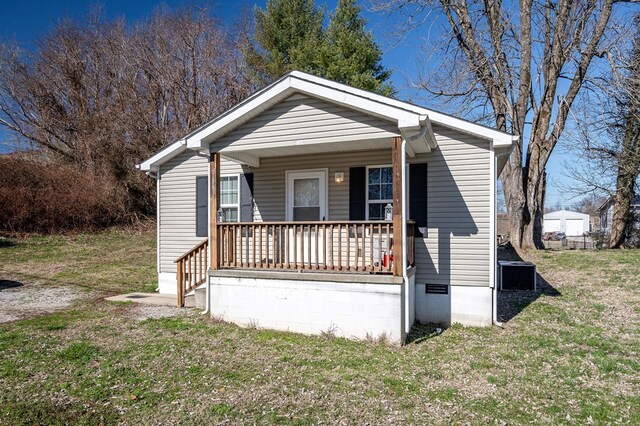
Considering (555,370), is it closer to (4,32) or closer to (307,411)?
(307,411)

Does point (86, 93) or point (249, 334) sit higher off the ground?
point (86, 93)

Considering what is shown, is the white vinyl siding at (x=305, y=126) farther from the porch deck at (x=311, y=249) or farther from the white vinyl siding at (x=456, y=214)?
the white vinyl siding at (x=456, y=214)

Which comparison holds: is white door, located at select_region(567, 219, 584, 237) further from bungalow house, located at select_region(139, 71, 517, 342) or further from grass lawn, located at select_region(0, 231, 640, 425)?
bungalow house, located at select_region(139, 71, 517, 342)

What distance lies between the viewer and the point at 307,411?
3799 mm

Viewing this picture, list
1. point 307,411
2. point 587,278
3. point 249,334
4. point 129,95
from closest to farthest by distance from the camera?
point 307,411 < point 249,334 < point 587,278 < point 129,95

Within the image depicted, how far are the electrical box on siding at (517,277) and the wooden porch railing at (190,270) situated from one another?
721 cm

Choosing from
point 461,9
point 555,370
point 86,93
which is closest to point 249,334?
point 555,370

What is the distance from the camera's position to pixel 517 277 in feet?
31.8

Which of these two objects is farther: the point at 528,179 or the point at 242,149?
the point at 528,179

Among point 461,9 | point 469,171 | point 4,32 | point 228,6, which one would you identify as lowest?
point 469,171

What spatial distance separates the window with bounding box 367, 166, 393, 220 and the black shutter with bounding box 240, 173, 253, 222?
2599 mm

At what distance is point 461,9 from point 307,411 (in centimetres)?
1517

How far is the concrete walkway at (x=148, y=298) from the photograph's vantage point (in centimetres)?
822

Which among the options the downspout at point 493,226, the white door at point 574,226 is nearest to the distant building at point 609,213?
the downspout at point 493,226
